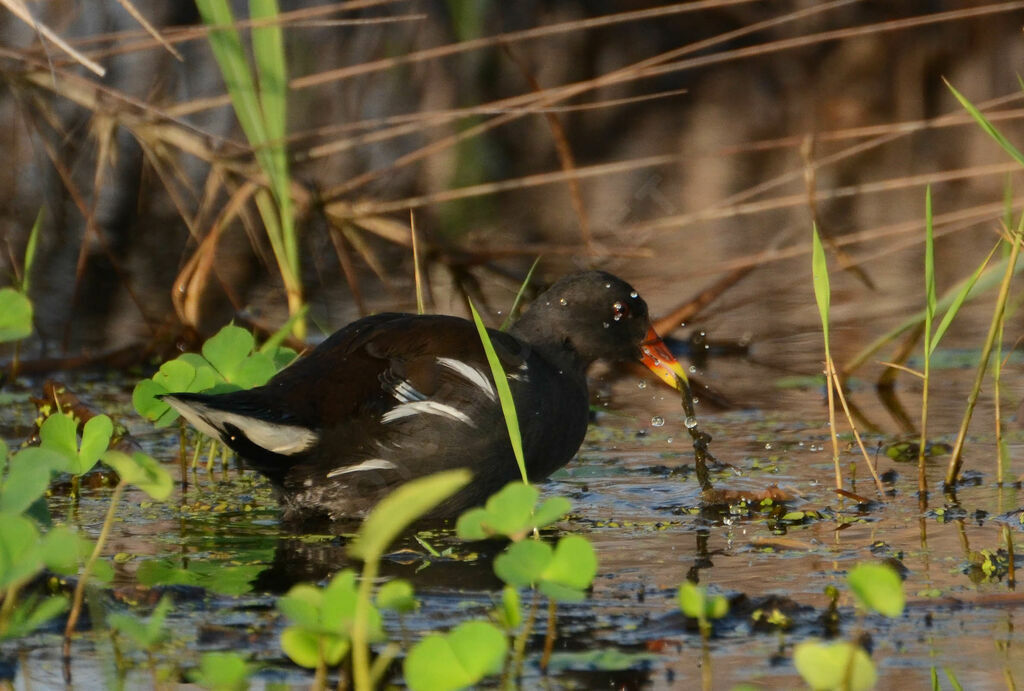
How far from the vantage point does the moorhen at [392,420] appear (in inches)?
163

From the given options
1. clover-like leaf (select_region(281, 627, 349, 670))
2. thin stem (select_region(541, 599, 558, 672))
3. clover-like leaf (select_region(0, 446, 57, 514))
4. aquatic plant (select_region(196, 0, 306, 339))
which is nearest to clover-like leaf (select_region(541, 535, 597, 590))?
thin stem (select_region(541, 599, 558, 672))

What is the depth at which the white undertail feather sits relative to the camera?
12.9ft

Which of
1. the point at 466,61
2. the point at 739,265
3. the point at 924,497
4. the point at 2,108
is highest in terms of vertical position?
the point at 466,61

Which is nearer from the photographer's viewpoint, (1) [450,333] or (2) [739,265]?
(1) [450,333]

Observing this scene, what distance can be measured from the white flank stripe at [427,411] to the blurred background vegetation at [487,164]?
2.98 feet

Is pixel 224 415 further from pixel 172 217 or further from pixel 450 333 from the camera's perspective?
pixel 172 217

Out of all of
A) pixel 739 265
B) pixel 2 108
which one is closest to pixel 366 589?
pixel 739 265

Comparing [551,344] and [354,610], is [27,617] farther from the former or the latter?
[551,344]

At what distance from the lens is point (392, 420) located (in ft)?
13.7

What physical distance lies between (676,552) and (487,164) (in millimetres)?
6598

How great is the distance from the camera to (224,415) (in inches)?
156

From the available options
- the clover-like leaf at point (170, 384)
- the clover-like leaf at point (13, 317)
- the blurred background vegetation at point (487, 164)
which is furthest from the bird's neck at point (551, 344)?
the clover-like leaf at point (13, 317)

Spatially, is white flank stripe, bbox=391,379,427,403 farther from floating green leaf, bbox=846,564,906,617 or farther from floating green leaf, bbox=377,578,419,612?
floating green leaf, bbox=846,564,906,617

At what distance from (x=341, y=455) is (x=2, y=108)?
7.45 m
